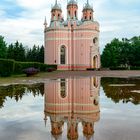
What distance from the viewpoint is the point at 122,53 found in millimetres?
75062

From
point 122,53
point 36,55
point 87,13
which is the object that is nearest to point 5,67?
point 87,13

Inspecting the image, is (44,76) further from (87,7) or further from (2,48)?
(87,7)

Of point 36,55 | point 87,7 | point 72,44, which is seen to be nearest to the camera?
point 72,44

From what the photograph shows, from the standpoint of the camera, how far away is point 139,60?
71.2m

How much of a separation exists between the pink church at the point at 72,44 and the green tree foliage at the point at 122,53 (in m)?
13.9

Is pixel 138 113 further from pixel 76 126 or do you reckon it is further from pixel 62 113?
pixel 76 126

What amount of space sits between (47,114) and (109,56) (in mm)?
67471

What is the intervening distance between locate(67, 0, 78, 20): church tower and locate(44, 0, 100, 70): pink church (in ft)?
9.24

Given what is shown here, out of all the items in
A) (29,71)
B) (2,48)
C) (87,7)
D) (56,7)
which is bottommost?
(29,71)

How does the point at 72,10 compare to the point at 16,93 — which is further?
the point at 72,10

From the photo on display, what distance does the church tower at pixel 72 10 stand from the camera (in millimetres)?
64412

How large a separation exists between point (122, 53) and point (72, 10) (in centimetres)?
1839

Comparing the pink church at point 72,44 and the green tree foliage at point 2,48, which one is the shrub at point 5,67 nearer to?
the pink church at point 72,44

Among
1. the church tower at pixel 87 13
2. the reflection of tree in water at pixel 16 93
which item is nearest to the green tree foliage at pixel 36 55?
the church tower at pixel 87 13
